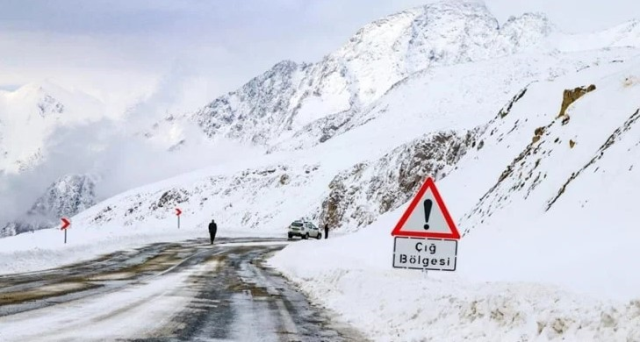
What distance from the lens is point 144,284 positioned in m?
18.4

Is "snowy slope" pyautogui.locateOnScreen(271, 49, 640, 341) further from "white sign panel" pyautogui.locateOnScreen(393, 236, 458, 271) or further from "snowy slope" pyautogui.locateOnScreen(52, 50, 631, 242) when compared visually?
"snowy slope" pyautogui.locateOnScreen(52, 50, 631, 242)

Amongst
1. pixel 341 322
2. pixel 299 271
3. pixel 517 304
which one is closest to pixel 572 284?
pixel 517 304

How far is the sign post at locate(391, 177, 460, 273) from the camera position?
11.5m

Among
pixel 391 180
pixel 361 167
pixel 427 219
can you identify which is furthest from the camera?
pixel 361 167

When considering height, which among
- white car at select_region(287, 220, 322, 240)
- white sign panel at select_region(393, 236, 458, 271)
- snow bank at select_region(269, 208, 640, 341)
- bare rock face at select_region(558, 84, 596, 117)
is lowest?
white car at select_region(287, 220, 322, 240)

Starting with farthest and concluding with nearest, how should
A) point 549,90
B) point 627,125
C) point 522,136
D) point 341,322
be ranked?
point 549,90 < point 522,136 < point 627,125 < point 341,322

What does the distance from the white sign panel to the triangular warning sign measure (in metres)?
0.17

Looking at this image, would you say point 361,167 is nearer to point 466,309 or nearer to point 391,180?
point 391,180

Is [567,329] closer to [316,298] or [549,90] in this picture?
[316,298]

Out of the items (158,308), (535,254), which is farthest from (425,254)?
(158,308)

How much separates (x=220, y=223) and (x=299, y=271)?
257ft

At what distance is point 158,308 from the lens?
41.6ft

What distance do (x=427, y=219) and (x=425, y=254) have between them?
56cm

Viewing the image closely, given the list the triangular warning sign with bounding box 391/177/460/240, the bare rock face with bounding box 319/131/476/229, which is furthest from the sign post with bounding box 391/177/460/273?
the bare rock face with bounding box 319/131/476/229
